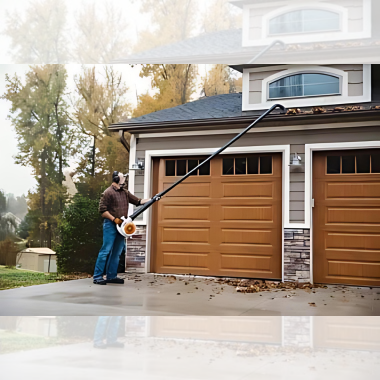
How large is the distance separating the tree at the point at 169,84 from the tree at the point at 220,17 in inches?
178

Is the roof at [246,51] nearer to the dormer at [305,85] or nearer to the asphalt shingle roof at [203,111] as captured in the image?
the dormer at [305,85]

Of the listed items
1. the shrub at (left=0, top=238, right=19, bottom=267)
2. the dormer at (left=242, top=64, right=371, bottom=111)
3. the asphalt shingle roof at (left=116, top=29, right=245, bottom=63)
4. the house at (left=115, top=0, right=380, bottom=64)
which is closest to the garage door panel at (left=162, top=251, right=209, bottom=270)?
the dormer at (left=242, top=64, right=371, bottom=111)

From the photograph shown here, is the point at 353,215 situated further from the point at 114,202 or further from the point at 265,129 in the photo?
the point at 114,202

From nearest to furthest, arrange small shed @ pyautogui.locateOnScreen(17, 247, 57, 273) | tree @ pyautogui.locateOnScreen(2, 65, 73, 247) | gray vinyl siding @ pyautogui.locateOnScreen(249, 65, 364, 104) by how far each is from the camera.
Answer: gray vinyl siding @ pyautogui.locateOnScreen(249, 65, 364, 104), small shed @ pyautogui.locateOnScreen(17, 247, 57, 273), tree @ pyautogui.locateOnScreen(2, 65, 73, 247)

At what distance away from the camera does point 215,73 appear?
1459 cm

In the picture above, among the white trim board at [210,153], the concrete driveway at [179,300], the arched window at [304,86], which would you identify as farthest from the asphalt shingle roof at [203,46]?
the concrete driveway at [179,300]

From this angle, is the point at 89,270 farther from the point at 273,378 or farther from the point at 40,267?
the point at 273,378

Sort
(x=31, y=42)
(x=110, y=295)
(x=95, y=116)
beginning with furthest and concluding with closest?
1. (x=95, y=116)
2. (x=31, y=42)
3. (x=110, y=295)

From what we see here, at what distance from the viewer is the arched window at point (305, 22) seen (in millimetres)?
7691

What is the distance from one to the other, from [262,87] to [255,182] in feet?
5.20

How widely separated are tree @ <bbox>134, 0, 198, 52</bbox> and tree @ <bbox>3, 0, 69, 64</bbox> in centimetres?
215

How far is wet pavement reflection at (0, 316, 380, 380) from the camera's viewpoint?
10.0 ft

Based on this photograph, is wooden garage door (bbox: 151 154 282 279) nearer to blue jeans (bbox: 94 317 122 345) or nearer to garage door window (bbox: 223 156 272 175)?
garage door window (bbox: 223 156 272 175)

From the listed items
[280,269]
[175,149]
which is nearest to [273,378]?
[280,269]
